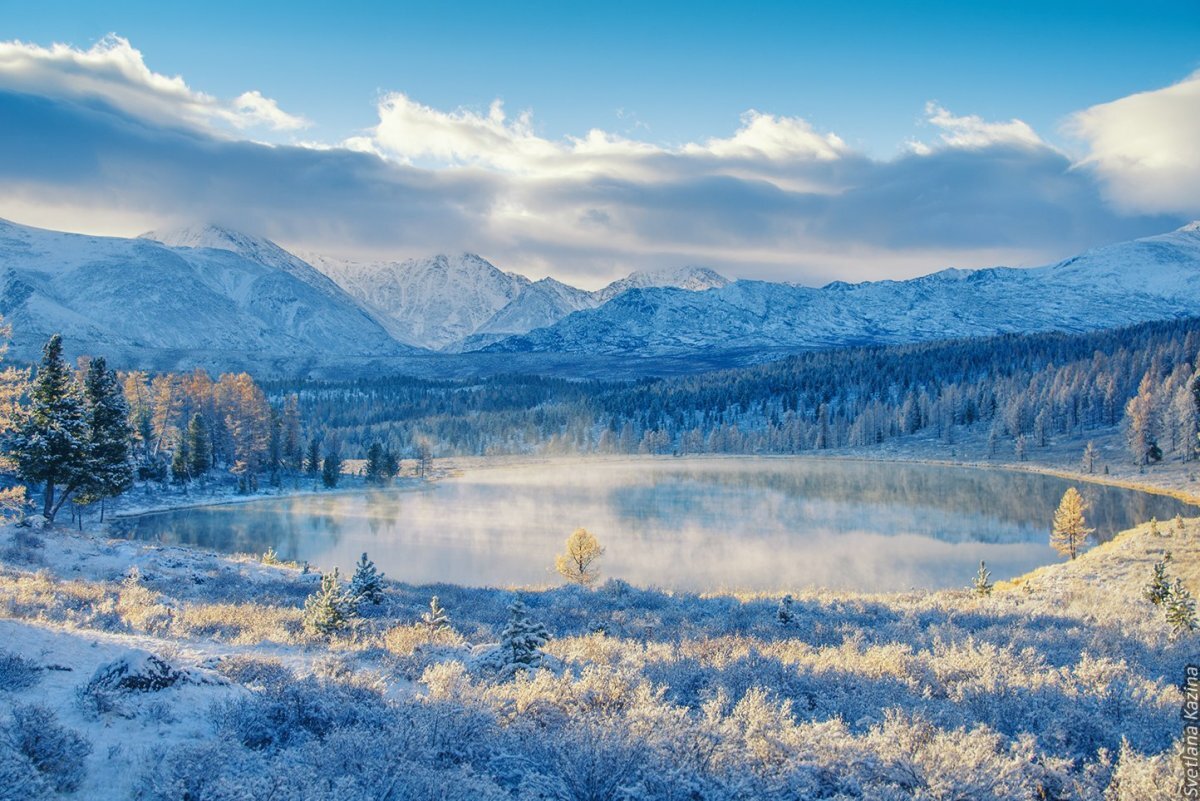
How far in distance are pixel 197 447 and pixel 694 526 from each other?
6205 centimetres

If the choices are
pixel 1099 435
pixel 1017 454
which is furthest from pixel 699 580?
pixel 1099 435

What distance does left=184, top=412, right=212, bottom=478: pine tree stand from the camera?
271 ft

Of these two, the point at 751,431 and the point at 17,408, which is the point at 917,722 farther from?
the point at 751,431

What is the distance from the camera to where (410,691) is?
10.0 m

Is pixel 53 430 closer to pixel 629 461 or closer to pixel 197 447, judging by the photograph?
pixel 197 447

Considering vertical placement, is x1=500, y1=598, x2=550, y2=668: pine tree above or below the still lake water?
above

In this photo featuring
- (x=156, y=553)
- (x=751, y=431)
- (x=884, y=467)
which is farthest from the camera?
(x=751, y=431)

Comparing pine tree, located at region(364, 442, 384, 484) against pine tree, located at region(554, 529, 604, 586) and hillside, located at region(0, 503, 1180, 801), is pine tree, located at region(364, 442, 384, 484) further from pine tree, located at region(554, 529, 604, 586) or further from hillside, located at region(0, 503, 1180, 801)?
hillside, located at region(0, 503, 1180, 801)

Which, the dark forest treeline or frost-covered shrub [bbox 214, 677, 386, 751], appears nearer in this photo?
frost-covered shrub [bbox 214, 677, 386, 751]

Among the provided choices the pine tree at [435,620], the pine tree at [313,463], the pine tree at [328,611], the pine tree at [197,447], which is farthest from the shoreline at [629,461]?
the pine tree at [328,611]

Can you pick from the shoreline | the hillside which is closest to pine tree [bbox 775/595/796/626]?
the hillside

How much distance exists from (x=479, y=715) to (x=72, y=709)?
474 cm

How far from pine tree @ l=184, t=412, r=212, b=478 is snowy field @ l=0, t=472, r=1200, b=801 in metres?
75.0

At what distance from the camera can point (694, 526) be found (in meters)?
59.4
